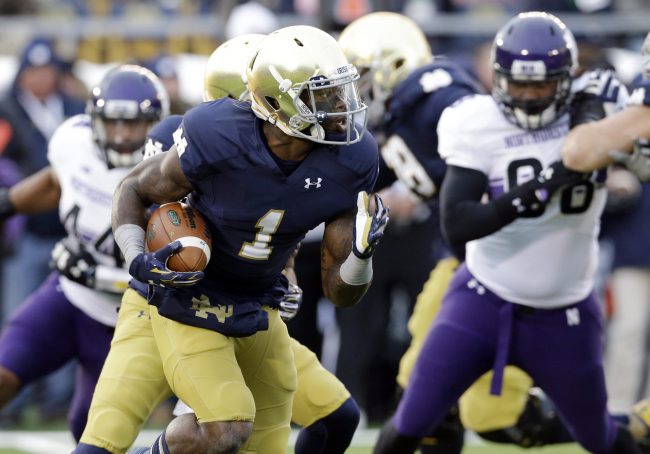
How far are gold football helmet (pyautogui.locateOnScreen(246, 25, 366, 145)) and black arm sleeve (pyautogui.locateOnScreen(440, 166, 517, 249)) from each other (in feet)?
2.51

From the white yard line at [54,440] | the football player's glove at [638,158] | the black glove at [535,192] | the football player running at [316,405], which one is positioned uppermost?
the football player's glove at [638,158]

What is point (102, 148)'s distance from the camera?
5.94 m

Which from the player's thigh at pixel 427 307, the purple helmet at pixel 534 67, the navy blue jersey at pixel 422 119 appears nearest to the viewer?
the purple helmet at pixel 534 67

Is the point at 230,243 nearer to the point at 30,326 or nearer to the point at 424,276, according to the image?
the point at 30,326

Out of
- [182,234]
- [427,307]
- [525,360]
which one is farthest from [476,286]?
[182,234]

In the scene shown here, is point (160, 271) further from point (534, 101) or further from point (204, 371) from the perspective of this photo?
point (534, 101)

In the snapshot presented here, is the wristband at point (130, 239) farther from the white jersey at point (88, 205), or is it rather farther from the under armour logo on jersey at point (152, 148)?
the white jersey at point (88, 205)

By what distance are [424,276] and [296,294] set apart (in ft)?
10.7

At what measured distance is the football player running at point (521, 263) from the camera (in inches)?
A: 211

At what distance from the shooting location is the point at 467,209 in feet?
17.4

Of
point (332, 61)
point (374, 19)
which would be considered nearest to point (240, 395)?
point (332, 61)

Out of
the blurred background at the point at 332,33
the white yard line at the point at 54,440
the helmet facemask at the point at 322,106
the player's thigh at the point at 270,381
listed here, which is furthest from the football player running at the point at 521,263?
the blurred background at the point at 332,33

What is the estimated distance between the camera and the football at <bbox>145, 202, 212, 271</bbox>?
458cm

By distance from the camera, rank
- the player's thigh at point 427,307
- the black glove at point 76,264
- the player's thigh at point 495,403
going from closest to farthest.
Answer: the black glove at point 76,264 → the player's thigh at point 495,403 → the player's thigh at point 427,307
